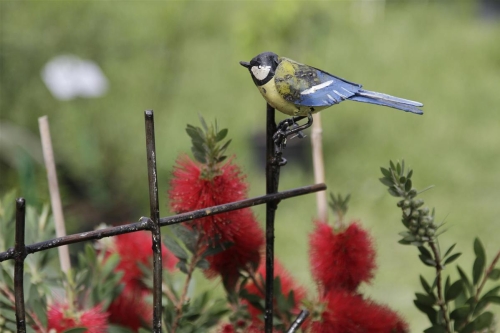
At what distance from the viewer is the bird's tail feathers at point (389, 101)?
441mm

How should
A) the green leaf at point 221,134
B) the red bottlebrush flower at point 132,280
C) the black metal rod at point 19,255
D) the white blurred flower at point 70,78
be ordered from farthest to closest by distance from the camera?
the white blurred flower at point 70,78, the red bottlebrush flower at point 132,280, the green leaf at point 221,134, the black metal rod at point 19,255

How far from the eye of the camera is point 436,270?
522 mm

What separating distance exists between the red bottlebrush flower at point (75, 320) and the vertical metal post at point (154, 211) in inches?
2.8

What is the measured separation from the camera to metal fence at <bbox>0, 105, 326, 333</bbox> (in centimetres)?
40

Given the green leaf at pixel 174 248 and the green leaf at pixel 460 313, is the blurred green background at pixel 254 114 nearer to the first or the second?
the green leaf at pixel 174 248

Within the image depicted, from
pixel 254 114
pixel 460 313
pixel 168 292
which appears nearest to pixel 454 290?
pixel 460 313

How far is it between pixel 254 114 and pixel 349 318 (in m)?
2.25

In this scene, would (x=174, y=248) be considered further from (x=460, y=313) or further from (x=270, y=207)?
(x=460, y=313)

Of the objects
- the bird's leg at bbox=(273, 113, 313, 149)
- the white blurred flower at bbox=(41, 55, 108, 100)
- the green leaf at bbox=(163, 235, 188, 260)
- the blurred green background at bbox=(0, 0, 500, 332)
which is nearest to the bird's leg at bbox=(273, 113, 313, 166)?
the bird's leg at bbox=(273, 113, 313, 149)

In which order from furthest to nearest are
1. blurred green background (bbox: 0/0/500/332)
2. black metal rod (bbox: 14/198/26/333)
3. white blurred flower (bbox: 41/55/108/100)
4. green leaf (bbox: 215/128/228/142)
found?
blurred green background (bbox: 0/0/500/332) < white blurred flower (bbox: 41/55/108/100) < green leaf (bbox: 215/128/228/142) < black metal rod (bbox: 14/198/26/333)

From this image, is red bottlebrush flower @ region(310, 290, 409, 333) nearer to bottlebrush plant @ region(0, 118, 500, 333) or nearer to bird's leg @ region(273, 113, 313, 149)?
bottlebrush plant @ region(0, 118, 500, 333)

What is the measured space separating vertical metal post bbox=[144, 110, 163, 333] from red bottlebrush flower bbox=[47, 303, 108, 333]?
2.8 inches

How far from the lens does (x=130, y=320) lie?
583 millimetres

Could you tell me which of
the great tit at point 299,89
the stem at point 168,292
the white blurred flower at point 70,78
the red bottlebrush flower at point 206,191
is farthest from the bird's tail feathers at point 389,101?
the white blurred flower at point 70,78
